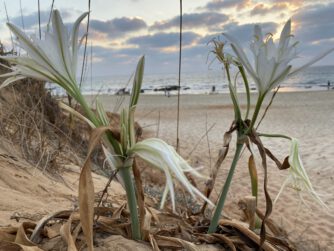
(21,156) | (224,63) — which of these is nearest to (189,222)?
(224,63)

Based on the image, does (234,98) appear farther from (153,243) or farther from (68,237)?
(68,237)

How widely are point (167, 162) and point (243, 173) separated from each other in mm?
6859

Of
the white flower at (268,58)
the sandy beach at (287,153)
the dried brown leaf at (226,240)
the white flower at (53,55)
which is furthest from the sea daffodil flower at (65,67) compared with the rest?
the dried brown leaf at (226,240)

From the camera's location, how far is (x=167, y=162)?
72 cm

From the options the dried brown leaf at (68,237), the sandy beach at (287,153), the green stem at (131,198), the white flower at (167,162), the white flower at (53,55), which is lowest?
the sandy beach at (287,153)

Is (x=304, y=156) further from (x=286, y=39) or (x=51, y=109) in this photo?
(x=286, y=39)

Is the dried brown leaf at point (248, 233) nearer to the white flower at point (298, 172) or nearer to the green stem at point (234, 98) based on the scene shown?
the white flower at point (298, 172)

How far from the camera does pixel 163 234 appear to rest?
1144 millimetres

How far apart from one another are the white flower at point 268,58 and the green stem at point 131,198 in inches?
14.5

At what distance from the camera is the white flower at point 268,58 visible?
3.08 ft

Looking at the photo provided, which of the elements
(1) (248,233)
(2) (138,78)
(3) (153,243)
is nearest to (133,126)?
(2) (138,78)

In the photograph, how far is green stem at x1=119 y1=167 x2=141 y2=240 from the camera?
0.92 metres

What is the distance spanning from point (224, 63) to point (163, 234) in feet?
1.64

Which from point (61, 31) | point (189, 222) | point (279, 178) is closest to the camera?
point (61, 31)
